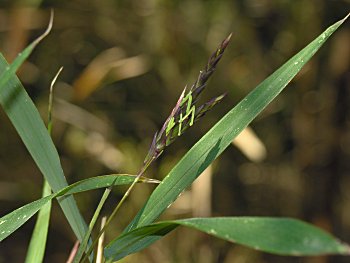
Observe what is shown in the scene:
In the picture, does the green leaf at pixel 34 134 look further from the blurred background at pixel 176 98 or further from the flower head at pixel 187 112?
the blurred background at pixel 176 98

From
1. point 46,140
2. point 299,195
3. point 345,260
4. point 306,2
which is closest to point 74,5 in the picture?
point 306,2

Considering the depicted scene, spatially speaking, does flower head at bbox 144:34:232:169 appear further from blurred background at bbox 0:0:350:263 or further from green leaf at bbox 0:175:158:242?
blurred background at bbox 0:0:350:263

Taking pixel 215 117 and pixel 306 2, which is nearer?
pixel 306 2

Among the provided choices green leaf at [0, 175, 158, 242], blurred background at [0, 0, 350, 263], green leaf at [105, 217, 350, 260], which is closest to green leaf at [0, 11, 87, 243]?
green leaf at [0, 175, 158, 242]

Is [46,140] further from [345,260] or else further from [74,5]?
[345,260]

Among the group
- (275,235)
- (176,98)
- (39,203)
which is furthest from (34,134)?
(176,98)

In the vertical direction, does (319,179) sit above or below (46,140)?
below
